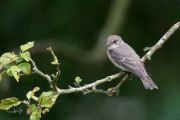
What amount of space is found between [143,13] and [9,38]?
3.36 meters

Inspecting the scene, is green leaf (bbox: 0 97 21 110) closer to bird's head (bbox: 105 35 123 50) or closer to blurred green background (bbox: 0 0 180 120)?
bird's head (bbox: 105 35 123 50)

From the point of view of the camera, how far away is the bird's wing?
13.8ft

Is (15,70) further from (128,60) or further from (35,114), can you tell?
(128,60)

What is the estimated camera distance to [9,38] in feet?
19.7

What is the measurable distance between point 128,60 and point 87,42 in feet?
7.29

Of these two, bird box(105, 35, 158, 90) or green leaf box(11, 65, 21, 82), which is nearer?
green leaf box(11, 65, 21, 82)

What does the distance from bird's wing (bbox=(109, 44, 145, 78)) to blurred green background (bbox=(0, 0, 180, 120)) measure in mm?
1454

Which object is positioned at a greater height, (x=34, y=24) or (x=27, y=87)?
(x=34, y=24)

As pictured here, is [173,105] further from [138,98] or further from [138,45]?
[138,45]

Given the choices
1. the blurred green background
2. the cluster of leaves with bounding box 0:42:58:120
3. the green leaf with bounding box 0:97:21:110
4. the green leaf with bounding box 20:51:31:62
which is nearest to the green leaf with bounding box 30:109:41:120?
the cluster of leaves with bounding box 0:42:58:120

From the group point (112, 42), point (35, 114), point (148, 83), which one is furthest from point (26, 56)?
point (112, 42)

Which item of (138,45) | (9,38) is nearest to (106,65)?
(138,45)

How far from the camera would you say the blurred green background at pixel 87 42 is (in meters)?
5.82

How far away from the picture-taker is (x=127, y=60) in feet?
14.8
